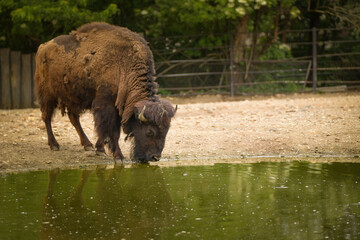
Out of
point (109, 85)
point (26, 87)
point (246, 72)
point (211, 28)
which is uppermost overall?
point (211, 28)

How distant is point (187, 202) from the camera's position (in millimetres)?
6230

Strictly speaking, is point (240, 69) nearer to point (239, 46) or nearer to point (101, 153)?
point (239, 46)

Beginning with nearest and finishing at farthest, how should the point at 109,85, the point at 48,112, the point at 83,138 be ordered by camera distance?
1. the point at 109,85
2. the point at 83,138
3. the point at 48,112

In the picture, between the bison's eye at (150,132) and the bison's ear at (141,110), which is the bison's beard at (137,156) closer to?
the bison's eye at (150,132)

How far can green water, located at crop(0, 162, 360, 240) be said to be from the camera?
5.11m

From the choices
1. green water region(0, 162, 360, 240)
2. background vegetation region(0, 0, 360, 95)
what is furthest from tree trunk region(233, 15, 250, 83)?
green water region(0, 162, 360, 240)

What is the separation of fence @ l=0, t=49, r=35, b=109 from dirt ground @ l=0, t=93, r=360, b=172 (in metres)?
2.99

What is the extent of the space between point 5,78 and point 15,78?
0.29 m

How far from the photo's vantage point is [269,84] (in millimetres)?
19062

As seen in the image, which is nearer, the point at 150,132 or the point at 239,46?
the point at 150,132

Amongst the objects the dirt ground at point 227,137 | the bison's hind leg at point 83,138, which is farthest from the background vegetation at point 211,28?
the bison's hind leg at point 83,138

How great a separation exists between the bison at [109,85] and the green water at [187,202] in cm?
63

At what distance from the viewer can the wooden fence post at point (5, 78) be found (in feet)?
54.7

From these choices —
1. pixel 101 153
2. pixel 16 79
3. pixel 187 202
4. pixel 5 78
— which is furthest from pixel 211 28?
pixel 187 202
